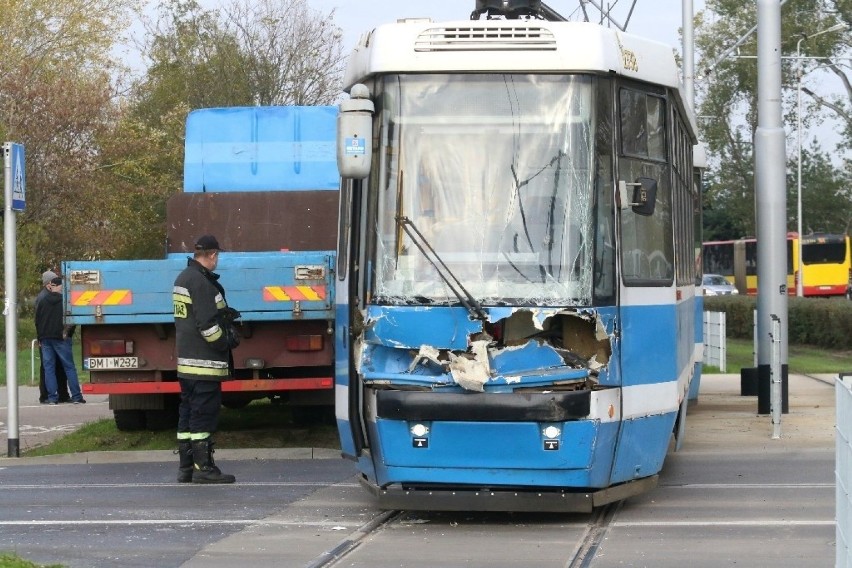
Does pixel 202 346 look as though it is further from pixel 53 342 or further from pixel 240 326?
pixel 53 342

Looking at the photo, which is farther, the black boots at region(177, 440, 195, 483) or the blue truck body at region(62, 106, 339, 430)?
the blue truck body at region(62, 106, 339, 430)

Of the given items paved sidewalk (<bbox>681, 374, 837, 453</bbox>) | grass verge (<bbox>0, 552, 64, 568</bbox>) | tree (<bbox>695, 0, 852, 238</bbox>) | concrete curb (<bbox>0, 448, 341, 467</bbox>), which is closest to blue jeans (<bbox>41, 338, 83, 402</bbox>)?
concrete curb (<bbox>0, 448, 341, 467</bbox>)

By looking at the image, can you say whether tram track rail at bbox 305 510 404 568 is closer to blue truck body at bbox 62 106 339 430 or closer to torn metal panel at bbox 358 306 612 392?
torn metal panel at bbox 358 306 612 392

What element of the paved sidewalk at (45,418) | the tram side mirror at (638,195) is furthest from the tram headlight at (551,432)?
the paved sidewalk at (45,418)

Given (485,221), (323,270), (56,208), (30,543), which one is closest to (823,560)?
(485,221)

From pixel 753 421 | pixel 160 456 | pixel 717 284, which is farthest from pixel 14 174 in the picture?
Result: pixel 717 284

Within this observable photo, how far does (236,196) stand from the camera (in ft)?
49.5

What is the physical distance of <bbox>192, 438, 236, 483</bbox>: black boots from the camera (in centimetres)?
1150

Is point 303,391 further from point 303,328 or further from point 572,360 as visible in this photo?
point 572,360

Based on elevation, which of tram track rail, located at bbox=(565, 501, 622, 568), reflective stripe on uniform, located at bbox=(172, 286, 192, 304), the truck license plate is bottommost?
tram track rail, located at bbox=(565, 501, 622, 568)

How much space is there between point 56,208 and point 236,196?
77.0 feet

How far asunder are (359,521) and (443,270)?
1780 mm

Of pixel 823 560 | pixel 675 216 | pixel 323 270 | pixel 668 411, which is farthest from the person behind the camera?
pixel 323 270

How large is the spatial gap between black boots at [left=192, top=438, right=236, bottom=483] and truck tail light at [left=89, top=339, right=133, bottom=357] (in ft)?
5.89
